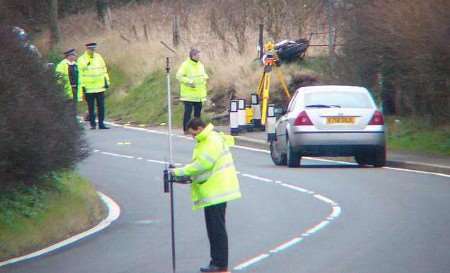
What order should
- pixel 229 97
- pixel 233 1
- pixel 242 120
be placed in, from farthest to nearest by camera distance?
pixel 233 1 → pixel 229 97 → pixel 242 120

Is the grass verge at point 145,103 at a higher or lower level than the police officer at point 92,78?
lower

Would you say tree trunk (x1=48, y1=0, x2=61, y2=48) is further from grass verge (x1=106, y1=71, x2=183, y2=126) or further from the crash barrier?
the crash barrier

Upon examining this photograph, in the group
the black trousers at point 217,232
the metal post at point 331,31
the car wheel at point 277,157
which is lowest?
the car wheel at point 277,157

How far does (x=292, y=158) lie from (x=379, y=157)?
1630 millimetres

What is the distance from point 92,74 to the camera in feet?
99.5

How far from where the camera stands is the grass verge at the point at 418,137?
25.9m

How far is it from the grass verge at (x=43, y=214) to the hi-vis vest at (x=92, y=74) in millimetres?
13043

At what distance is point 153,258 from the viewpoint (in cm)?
1337

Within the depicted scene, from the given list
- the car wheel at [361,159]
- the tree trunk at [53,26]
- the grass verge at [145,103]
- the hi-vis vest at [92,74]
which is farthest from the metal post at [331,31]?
the tree trunk at [53,26]

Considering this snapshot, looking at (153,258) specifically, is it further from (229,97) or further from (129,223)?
(229,97)

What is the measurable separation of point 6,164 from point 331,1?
19182mm

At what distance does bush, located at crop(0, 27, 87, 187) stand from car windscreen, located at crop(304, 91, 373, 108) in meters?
7.96

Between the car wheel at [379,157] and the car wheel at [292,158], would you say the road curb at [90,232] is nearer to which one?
the car wheel at [292,158]

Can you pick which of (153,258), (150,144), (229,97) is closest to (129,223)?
(153,258)
